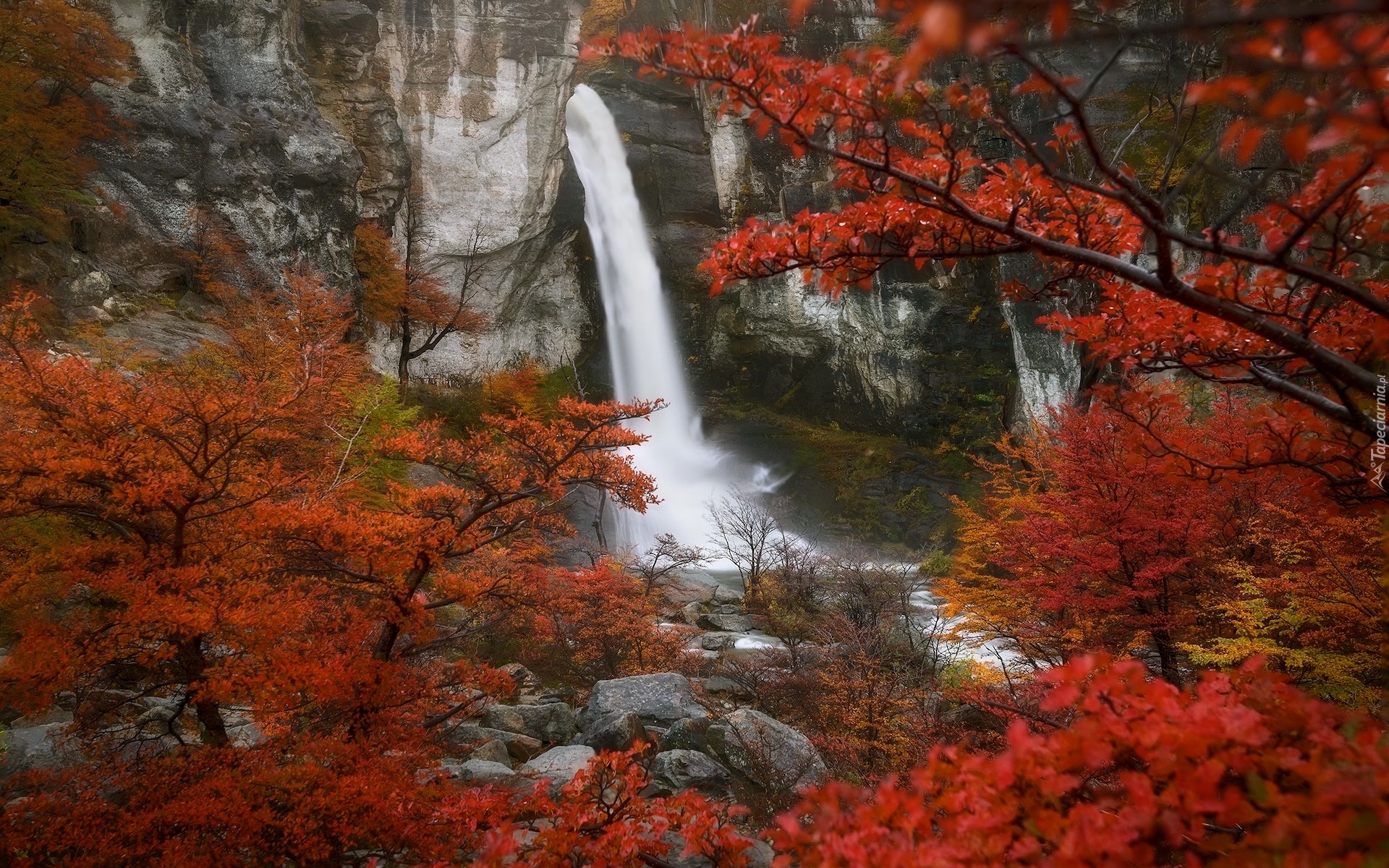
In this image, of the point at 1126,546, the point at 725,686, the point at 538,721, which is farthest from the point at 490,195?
the point at 1126,546

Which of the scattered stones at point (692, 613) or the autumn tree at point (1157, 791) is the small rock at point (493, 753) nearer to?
the autumn tree at point (1157, 791)

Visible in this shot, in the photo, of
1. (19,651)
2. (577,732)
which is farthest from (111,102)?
(577,732)

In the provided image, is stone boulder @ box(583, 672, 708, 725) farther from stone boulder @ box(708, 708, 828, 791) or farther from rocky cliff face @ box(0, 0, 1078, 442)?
rocky cliff face @ box(0, 0, 1078, 442)

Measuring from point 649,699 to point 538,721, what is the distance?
165cm

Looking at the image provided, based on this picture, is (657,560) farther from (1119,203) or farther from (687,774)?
(1119,203)

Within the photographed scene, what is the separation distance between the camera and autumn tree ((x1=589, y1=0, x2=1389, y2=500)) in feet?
4.92

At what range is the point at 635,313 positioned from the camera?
27312mm

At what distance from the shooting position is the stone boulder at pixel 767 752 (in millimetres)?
7047

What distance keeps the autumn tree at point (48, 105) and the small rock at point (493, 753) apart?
1300 centimetres

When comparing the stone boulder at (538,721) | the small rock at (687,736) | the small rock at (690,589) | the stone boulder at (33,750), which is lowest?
the small rock at (690,589)

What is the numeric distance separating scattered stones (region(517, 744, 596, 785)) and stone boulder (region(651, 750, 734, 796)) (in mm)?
803

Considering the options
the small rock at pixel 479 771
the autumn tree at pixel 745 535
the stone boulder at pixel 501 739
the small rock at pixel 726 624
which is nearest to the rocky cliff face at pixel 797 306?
the autumn tree at pixel 745 535

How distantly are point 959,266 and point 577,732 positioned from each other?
800 inches

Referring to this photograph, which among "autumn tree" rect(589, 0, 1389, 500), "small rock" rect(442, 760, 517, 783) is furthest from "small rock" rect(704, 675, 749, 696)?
"autumn tree" rect(589, 0, 1389, 500)
